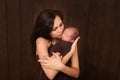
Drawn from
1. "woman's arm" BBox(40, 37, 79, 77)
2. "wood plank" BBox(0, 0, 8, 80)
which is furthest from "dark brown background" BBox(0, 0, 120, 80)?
"woman's arm" BBox(40, 37, 79, 77)

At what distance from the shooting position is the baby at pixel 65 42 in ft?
5.72

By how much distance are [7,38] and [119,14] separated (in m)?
1.18

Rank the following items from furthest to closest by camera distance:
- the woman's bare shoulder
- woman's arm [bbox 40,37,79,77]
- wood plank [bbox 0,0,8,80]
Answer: wood plank [bbox 0,0,8,80], the woman's bare shoulder, woman's arm [bbox 40,37,79,77]

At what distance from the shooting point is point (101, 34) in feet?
8.57

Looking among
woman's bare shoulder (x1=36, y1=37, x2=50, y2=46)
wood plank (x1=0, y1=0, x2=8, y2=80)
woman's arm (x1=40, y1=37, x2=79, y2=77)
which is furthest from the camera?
wood plank (x1=0, y1=0, x2=8, y2=80)

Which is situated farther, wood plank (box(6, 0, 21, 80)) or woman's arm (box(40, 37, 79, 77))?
wood plank (box(6, 0, 21, 80))

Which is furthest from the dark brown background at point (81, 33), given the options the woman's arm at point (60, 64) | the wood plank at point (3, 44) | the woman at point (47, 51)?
the woman's arm at point (60, 64)

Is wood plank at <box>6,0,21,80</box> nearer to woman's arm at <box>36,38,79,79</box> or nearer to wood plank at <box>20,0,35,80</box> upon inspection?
wood plank at <box>20,0,35,80</box>

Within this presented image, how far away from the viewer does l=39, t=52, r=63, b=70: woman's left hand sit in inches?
67.1

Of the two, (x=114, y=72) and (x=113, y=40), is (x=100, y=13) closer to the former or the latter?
(x=113, y=40)

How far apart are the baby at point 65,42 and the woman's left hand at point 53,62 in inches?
1.6

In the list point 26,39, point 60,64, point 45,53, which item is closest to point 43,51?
point 45,53

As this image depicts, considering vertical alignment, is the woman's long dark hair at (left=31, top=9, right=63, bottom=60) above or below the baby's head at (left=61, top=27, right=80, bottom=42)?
above

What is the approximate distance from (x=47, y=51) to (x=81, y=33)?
1011 millimetres
